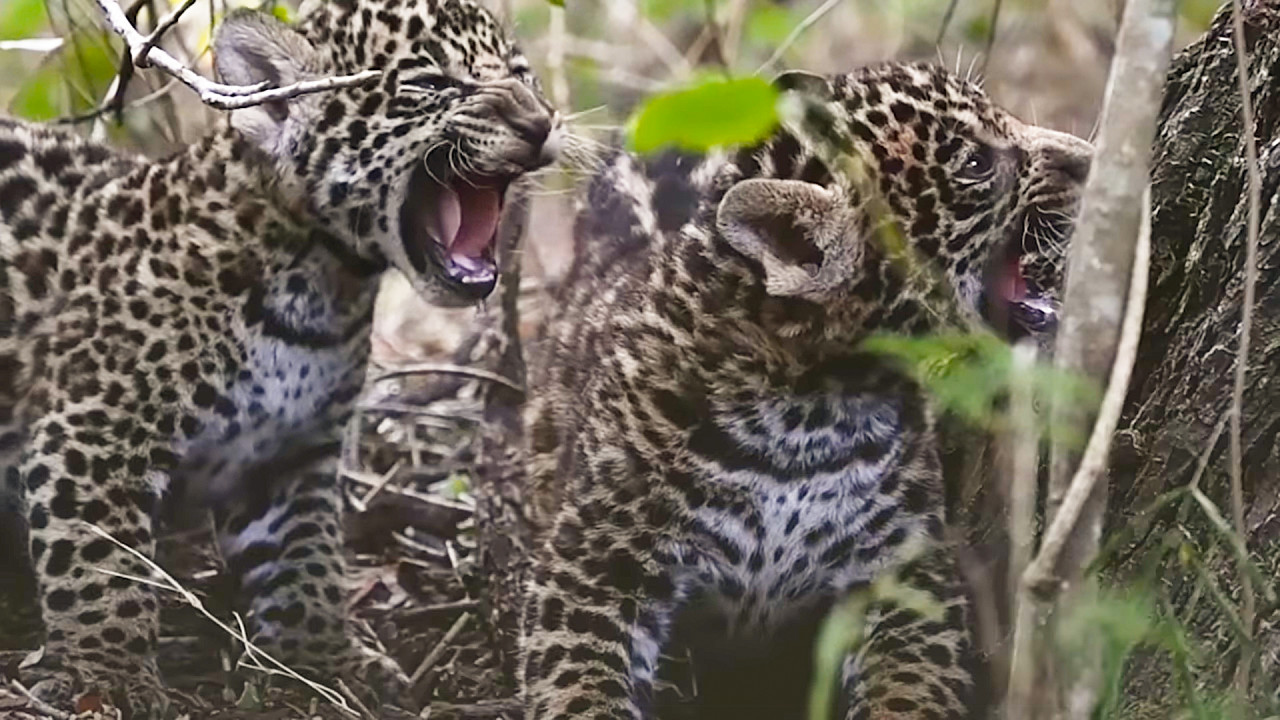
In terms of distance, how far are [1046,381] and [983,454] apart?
2210 millimetres

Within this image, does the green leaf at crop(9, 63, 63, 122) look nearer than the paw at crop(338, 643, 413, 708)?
No

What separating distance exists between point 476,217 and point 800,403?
1.42 meters

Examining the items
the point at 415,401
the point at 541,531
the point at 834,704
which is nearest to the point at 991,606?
the point at 834,704

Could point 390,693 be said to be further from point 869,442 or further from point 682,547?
point 869,442

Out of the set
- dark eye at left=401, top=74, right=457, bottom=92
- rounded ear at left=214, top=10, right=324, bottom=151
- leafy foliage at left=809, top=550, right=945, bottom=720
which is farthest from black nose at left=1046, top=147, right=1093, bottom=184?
rounded ear at left=214, top=10, right=324, bottom=151

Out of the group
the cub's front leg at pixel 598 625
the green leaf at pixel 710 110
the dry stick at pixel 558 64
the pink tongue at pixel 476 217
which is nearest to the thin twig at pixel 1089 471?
the green leaf at pixel 710 110

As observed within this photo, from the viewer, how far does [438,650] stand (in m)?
6.37

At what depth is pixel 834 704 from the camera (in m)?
5.33

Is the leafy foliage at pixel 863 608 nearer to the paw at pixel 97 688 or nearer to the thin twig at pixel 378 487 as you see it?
the paw at pixel 97 688

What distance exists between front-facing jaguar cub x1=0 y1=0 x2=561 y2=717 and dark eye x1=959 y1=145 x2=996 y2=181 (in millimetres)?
1367

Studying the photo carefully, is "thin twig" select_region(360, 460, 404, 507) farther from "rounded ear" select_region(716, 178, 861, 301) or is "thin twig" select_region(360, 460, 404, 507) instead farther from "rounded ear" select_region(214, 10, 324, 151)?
"rounded ear" select_region(716, 178, 861, 301)

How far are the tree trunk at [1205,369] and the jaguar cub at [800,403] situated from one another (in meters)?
0.29

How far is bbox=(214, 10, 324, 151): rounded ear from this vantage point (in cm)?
575

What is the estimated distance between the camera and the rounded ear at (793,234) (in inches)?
183
